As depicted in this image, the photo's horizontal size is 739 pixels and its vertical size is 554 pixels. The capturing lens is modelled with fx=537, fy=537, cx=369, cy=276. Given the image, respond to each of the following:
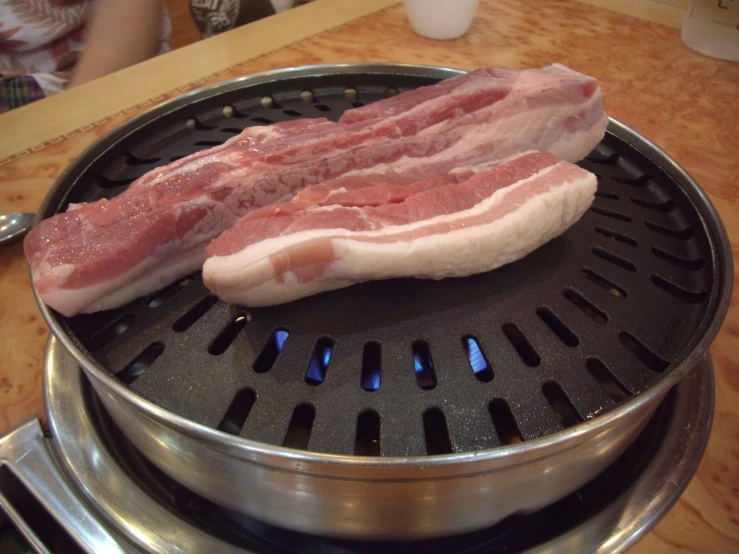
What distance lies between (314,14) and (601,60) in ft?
4.40

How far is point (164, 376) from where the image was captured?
930 mm

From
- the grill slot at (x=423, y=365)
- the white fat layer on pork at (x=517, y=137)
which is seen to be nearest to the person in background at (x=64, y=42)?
the white fat layer on pork at (x=517, y=137)

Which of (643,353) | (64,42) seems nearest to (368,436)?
(643,353)

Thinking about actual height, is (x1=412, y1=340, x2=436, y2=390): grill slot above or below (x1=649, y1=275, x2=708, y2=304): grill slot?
below

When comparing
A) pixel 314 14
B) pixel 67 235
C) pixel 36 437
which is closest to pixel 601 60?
pixel 314 14

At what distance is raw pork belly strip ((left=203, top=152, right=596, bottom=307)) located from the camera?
3.20 feet

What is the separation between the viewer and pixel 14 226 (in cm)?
141

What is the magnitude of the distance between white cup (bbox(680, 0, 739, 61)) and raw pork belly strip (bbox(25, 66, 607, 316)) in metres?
1.45

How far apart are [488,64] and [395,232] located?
1588mm

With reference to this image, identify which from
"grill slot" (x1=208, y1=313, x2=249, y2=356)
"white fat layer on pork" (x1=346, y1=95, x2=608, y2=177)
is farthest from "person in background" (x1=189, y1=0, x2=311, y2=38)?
"grill slot" (x1=208, y1=313, x2=249, y2=356)

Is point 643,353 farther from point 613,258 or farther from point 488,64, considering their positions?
point 488,64

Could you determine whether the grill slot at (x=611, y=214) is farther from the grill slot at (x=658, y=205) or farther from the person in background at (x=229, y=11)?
the person in background at (x=229, y=11)

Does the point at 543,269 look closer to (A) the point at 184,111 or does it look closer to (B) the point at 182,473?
(B) the point at 182,473

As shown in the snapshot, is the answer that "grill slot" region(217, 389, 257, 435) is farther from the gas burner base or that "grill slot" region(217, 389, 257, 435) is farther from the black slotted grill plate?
the gas burner base
